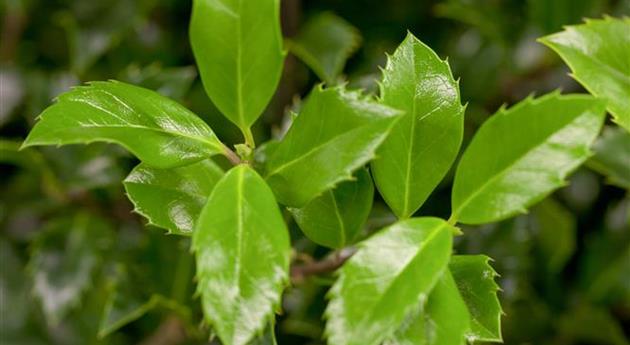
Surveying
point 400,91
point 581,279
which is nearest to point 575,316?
point 581,279

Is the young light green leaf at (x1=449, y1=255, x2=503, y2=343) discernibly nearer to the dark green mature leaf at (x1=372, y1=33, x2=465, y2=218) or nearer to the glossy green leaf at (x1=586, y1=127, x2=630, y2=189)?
the dark green mature leaf at (x1=372, y1=33, x2=465, y2=218)

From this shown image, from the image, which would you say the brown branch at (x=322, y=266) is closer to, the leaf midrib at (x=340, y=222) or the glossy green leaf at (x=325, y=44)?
the leaf midrib at (x=340, y=222)

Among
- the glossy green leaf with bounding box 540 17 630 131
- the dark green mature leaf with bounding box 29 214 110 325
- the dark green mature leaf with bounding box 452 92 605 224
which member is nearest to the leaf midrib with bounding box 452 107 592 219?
the dark green mature leaf with bounding box 452 92 605 224

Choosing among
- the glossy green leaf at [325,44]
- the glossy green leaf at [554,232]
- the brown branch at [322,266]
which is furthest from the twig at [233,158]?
the glossy green leaf at [554,232]

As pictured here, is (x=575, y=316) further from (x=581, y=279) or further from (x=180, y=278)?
(x=180, y=278)

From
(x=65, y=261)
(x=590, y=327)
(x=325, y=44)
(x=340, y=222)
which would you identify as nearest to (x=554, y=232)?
(x=590, y=327)

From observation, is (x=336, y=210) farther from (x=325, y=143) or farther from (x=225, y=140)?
(x=225, y=140)
